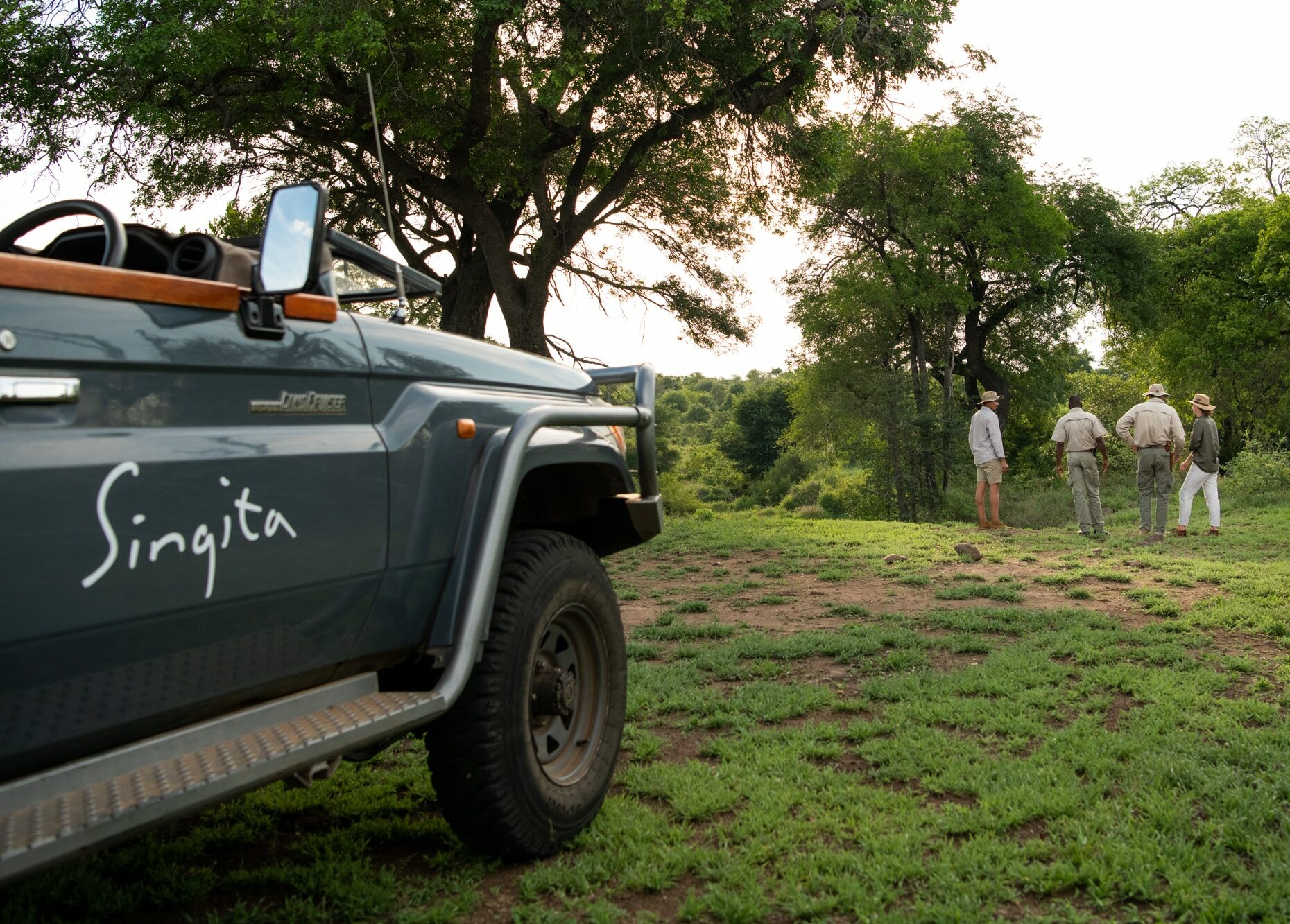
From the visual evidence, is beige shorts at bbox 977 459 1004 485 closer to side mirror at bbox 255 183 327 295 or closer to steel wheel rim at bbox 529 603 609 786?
steel wheel rim at bbox 529 603 609 786

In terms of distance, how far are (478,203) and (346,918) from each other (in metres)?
14.0

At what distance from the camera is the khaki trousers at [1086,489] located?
13352 mm

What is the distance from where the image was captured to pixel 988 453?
1502 centimetres

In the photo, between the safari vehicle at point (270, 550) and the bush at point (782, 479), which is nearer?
the safari vehicle at point (270, 550)

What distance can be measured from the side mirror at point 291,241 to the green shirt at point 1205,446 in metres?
13.6

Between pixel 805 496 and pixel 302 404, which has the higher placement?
pixel 302 404

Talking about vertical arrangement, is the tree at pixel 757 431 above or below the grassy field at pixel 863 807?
above

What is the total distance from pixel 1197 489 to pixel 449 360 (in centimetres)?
1326

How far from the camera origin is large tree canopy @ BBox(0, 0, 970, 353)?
496 inches

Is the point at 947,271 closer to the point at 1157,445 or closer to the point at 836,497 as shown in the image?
the point at 836,497

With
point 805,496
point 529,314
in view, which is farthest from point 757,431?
point 529,314

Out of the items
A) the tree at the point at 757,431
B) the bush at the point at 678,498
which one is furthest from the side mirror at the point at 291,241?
the tree at the point at 757,431

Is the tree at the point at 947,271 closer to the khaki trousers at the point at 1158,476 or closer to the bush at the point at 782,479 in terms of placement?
the khaki trousers at the point at 1158,476

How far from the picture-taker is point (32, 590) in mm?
1846
